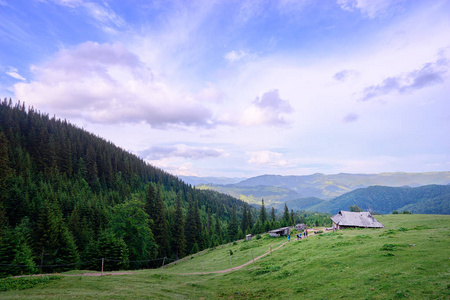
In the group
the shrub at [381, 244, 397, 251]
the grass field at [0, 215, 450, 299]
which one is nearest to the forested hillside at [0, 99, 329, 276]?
the grass field at [0, 215, 450, 299]

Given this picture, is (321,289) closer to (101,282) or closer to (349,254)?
(349,254)

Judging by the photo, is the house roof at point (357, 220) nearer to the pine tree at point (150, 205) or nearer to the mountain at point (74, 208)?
the mountain at point (74, 208)

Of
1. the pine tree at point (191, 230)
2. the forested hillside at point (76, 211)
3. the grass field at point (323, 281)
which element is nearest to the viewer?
the grass field at point (323, 281)

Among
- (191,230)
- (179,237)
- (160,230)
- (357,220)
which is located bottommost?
(179,237)

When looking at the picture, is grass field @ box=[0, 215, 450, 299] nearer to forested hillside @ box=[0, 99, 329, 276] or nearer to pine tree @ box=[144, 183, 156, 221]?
forested hillside @ box=[0, 99, 329, 276]

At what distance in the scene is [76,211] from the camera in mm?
63000

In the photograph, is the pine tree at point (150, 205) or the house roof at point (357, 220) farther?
the pine tree at point (150, 205)

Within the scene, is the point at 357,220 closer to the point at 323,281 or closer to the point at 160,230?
the point at 323,281

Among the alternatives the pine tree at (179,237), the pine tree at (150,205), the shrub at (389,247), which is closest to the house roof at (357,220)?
the shrub at (389,247)

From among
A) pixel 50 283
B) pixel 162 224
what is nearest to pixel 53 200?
pixel 162 224

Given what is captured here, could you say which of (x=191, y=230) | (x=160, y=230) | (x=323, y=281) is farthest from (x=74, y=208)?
(x=323, y=281)

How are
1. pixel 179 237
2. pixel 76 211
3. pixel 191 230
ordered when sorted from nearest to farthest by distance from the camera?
1. pixel 76 211
2. pixel 179 237
3. pixel 191 230

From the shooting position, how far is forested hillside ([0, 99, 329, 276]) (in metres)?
45.2

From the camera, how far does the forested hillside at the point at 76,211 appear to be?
45188mm
